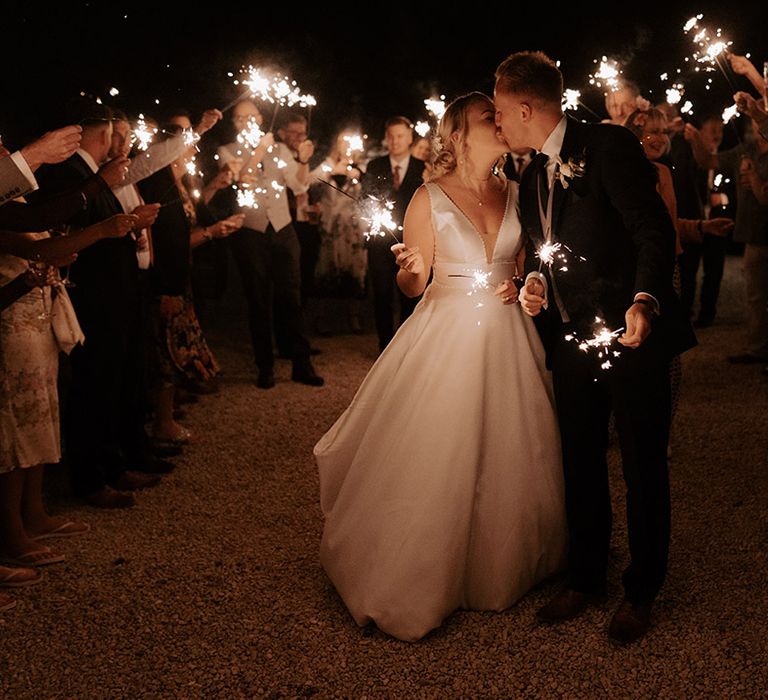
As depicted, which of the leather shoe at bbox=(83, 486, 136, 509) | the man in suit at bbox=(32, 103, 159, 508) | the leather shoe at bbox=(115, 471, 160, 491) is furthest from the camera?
the leather shoe at bbox=(115, 471, 160, 491)

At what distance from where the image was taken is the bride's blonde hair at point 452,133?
3902 millimetres

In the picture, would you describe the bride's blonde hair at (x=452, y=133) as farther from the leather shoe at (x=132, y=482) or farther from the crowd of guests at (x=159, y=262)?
the leather shoe at (x=132, y=482)

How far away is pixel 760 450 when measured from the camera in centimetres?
585

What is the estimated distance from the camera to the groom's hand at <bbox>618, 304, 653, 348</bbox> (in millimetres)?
3070

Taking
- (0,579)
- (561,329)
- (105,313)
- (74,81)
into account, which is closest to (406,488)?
(561,329)

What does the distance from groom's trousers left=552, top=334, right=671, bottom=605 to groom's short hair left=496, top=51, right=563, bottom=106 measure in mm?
988

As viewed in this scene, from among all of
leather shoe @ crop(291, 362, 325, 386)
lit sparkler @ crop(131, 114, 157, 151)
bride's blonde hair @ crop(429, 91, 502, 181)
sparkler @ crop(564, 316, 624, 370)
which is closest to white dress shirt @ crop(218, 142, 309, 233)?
lit sparkler @ crop(131, 114, 157, 151)

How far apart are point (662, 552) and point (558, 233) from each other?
137 centimetres

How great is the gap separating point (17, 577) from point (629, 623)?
285 cm

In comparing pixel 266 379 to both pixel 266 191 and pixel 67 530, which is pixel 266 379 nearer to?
pixel 266 191

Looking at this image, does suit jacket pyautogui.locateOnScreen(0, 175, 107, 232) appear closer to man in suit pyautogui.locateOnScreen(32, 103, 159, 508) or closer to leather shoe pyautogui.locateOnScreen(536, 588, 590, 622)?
man in suit pyautogui.locateOnScreen(32, 103, 159, 508)

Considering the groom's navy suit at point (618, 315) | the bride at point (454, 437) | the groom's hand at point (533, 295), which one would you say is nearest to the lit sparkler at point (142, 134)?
the bride at point (454, 437)

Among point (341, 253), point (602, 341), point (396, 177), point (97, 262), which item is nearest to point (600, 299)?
point (602, 341)

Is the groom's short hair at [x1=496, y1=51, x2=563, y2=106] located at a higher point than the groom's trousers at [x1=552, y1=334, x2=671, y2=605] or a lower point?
higher
